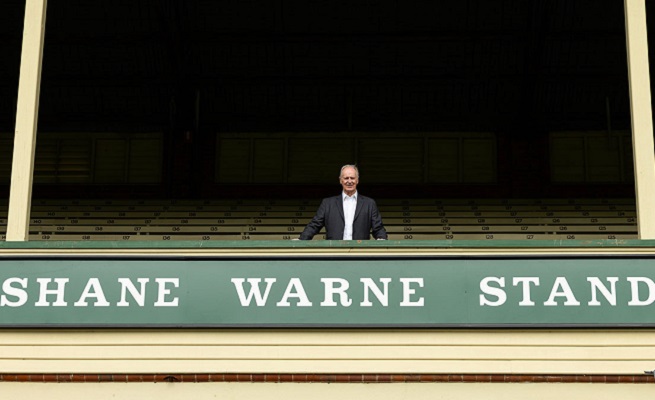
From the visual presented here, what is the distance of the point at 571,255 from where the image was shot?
7.00 m

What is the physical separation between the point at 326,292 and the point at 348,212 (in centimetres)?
93

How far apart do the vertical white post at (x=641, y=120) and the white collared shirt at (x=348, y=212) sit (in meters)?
2.33

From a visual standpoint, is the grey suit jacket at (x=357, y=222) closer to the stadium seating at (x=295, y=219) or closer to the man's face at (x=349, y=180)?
the man's face at (x=349, y=180)

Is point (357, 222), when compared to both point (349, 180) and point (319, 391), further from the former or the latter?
point (319, 391)

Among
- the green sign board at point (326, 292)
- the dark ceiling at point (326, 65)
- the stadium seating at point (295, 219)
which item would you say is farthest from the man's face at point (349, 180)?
the dark ceiling at point (326, 65)

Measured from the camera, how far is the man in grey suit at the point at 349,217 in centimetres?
764

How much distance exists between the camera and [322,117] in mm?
15500

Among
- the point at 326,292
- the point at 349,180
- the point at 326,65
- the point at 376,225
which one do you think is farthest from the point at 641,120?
the point at 326,65

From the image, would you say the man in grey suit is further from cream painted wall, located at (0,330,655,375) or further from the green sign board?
cream painted wall, located at (0,330,655,375)

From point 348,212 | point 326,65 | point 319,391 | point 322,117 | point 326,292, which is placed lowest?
point 319,391

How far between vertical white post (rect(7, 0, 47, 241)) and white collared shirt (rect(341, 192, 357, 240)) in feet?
8.54

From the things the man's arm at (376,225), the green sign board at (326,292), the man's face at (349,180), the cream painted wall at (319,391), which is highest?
the man's face at (349,180)

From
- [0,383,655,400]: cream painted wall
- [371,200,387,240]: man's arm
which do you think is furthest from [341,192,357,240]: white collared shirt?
[0,383,655,400]: cream painted wall

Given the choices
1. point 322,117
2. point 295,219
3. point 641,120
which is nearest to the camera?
point 641,120
